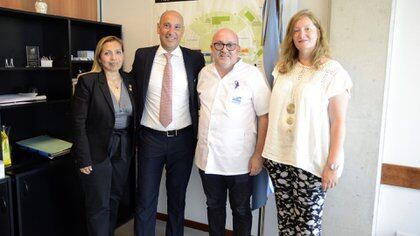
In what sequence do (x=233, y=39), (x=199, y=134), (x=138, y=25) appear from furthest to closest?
(x=138, y=25) → (x=199, y=134) → (x=233, y=39)

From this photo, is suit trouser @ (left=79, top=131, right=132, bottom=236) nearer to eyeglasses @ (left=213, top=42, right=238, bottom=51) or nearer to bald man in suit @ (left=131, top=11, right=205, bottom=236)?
bald man in suit @ (left=131, top=11, right=205, bottom=236)

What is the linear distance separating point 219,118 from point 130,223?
1.58m

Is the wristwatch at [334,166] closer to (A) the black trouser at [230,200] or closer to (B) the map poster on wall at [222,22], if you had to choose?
(A) the black trouser at [230,200]

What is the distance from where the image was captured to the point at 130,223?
9.66 feet

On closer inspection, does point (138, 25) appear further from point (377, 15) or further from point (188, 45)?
point (377, 15)

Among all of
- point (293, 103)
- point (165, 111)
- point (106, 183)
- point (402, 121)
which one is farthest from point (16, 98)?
point (402, 121)

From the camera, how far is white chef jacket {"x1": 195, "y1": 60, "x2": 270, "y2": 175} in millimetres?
1882

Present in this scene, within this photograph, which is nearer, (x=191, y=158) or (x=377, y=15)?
(x=377, y=15)

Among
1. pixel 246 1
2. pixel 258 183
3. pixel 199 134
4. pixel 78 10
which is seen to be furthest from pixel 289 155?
pixel 78 10

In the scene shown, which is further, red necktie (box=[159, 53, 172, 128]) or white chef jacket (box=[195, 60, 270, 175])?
red necktie (box=[159, 53, 172, 128])

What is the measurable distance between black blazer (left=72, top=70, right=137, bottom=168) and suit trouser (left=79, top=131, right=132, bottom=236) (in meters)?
0.07

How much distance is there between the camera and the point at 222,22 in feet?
8.29

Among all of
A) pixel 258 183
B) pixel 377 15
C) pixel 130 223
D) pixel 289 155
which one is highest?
pixel 377 15

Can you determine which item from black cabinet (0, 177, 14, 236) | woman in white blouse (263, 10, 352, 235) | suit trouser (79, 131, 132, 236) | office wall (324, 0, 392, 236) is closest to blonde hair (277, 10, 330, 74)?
woman in white blouse (263, 10, 352, 235)
